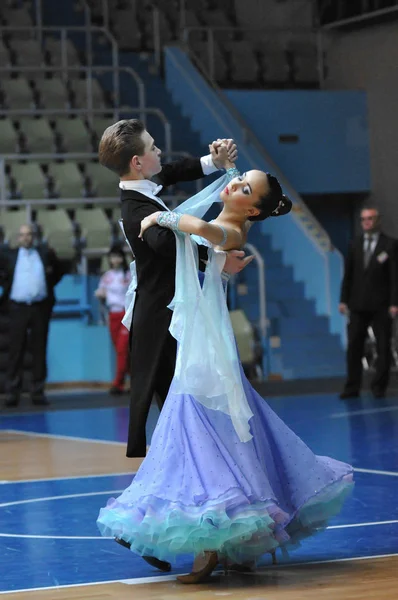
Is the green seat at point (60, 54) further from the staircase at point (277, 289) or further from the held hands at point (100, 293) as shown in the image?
the held hands at point (100, 293)

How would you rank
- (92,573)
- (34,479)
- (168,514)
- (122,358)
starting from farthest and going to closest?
(122,358) < (34,479) < (92,573) < (168,514)

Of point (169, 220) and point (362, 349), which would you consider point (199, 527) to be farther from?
point (362, 349)

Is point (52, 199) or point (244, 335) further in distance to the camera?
point (52, 199)

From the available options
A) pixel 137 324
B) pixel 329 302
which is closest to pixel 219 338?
pixel 137 324

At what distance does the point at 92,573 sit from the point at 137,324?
0.95 meters

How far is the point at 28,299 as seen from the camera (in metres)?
13.6

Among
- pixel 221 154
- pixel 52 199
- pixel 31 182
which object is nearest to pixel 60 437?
pixel 221 154

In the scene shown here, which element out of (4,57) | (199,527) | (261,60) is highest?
(261,60)

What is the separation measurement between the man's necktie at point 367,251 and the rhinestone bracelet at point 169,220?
320 inches

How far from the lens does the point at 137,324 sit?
5.21 metres

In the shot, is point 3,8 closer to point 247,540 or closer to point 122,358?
point 122,358

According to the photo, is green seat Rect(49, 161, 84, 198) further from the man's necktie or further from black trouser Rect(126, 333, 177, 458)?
black trouser Rect(126, 333, 177, 458)

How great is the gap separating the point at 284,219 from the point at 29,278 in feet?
16.7

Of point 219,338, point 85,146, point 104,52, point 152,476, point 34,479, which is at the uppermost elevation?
point 104,52
